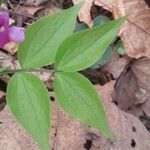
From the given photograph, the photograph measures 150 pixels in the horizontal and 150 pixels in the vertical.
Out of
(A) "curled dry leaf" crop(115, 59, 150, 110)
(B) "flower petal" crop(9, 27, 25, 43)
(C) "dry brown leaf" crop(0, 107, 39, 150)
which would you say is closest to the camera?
(B) "flower petal" crop(9, 27, 25, 43)

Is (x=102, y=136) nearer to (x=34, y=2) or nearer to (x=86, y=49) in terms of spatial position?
(x=86, y=49)

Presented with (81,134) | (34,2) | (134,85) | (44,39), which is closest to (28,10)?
(34,2)

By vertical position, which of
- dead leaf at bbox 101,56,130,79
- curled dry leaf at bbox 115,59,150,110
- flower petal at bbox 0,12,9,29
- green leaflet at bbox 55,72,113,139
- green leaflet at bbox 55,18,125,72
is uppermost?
flower petal at bbox 0,12,9,29

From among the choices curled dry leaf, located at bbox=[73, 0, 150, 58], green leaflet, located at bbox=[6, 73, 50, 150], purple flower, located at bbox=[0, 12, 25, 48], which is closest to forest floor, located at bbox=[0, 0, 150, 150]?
curled dry leaf, located at bbox=[73, 0, 150, 58]

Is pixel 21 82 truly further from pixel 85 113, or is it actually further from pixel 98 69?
pixel 98 69

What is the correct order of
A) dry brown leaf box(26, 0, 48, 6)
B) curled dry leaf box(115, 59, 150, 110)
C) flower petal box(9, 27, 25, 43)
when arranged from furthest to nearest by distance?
dry brown leaf box(26, 0, 48, 6) → curled dry leaf box(115, 59, 150, 110) → flower petal box(9, 27, 25, 43)

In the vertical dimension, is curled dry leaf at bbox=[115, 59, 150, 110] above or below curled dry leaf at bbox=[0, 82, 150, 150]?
below

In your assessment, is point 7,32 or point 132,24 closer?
point 7,32

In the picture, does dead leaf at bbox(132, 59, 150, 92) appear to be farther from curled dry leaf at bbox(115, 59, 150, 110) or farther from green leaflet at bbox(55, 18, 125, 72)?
green leaflet at bbox(55, 18, 125, 72)
